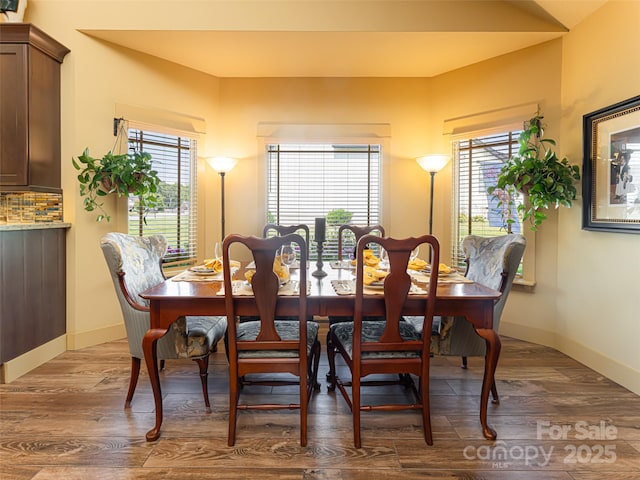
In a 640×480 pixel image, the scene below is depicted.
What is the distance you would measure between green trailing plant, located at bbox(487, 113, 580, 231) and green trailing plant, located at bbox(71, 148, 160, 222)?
10.3 feet

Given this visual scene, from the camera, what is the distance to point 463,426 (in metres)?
2.08

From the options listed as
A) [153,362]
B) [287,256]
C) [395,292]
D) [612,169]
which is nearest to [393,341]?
[395,292]

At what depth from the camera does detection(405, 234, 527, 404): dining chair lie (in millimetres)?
2145

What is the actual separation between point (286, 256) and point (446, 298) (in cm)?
89

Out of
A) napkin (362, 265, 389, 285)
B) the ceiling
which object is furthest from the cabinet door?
napkin (362, 265, 389, 285)

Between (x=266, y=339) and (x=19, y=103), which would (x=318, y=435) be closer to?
(x=266, y=339)

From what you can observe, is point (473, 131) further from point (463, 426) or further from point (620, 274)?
point (463, 426)

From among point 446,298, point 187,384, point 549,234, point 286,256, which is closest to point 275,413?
point 187,384

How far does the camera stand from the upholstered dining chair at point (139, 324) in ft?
6.95

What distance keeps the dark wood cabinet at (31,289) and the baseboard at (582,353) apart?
407 centimetres

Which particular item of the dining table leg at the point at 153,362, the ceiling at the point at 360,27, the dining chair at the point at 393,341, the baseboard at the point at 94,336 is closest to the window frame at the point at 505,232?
the ceiling at the point at 360,27

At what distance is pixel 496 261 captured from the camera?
7.95 ft

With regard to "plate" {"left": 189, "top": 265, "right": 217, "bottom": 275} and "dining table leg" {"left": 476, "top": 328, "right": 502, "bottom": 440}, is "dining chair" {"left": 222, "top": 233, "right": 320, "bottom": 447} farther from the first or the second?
"dining table leg" {"left": 476, "top": 328, "right": 502, "bottom": 440}

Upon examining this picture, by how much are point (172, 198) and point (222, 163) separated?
655 mm
